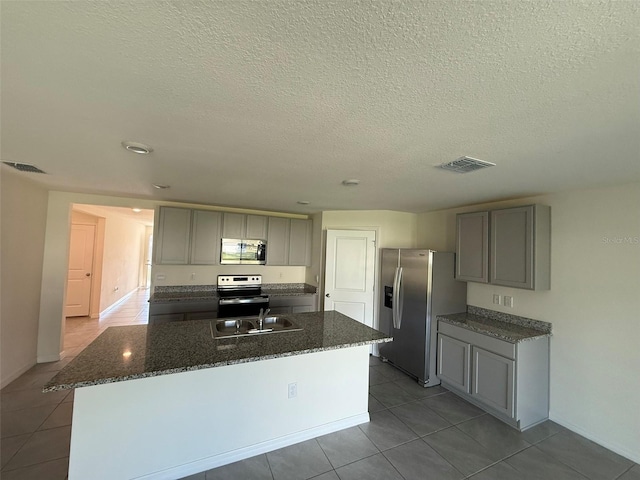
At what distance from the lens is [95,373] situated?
1632mm

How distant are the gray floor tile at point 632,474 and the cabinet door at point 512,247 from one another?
1.52m

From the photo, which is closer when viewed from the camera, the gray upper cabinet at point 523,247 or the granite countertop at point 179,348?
the granite countertop at point 179,348

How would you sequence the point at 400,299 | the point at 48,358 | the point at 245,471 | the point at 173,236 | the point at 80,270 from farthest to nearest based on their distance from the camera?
the point at 80,270 → the point at 173,236 → the point at 400,299 → the point at 48,358 → the point at 245,471

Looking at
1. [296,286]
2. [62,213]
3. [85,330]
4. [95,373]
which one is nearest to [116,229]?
[85,330]

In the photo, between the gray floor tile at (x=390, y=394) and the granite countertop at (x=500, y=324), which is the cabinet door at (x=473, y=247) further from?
the gray floor tile at (x=390, y=394)

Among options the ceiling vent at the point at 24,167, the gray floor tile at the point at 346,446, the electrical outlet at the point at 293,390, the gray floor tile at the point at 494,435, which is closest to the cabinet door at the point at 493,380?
the gray floor tile at the point at 494,435

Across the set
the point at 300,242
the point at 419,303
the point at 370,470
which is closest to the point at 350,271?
the point at 300,242

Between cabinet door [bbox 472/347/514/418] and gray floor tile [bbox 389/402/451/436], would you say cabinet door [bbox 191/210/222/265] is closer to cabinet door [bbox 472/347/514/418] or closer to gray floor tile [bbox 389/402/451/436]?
gray floor tile [bbox 389/402/451/436]

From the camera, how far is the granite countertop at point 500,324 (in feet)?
9.02

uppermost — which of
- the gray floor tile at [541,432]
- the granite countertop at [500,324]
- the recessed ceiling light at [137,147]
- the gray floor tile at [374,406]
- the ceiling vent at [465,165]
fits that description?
the ceiling vent at [465,165]

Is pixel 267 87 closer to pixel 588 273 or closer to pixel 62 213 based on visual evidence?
pixel 588 273

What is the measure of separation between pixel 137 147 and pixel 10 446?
2.57 meters

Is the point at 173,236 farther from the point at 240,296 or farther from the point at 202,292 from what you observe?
the point at 240,296

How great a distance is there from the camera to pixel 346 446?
7.48 ft
